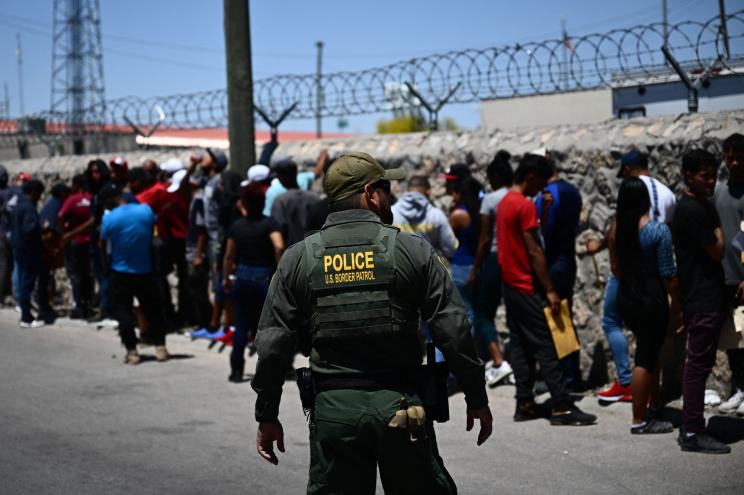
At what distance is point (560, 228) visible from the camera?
7684 millimetres

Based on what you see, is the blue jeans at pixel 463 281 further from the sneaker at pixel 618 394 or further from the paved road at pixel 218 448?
the sneaker at pixel 618 394

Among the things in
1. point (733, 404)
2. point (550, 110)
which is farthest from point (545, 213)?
point (550, 110)

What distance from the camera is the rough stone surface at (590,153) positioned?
7680 mm

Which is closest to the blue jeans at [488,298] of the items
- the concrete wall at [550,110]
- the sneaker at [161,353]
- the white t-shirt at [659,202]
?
the white t-shirt at [659,202]

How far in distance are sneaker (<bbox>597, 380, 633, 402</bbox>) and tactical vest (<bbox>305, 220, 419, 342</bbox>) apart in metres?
4.18

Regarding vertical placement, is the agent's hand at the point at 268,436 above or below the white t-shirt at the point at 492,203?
below

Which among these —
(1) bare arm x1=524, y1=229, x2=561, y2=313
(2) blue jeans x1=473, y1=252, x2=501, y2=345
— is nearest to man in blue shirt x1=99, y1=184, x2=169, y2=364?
(2) blue jeans x1=473, y1=252, x2=501, y2=345

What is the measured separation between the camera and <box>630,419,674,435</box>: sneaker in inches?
266

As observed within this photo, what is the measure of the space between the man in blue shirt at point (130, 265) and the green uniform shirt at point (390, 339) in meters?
6.08

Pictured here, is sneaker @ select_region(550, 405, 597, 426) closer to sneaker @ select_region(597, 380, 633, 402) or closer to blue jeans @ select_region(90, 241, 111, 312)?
sneaker @ select_region(597, 380, 633, 402)

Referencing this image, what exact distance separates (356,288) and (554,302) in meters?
3.51

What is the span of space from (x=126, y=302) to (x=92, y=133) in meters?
6.97

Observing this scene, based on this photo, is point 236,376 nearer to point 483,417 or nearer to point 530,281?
point 530,281

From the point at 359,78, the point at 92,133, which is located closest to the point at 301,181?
the point at 359,78
